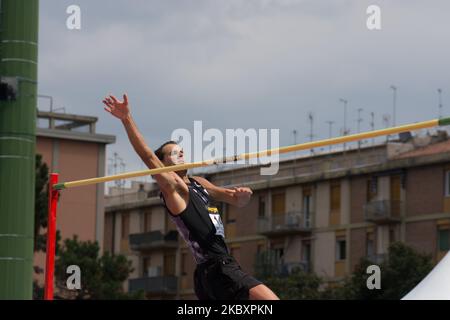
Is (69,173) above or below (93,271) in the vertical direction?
above

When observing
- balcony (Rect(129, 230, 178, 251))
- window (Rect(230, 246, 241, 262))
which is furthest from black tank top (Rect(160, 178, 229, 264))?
balcony (Rect(129, 230, 178, 251))

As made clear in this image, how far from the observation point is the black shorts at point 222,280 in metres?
8.74

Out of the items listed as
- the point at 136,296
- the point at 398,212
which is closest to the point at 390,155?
the point at 398,212

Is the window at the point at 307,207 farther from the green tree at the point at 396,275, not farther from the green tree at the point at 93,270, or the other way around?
the green tree at the point at 93,270

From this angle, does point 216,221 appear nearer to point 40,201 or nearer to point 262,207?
point 40,201

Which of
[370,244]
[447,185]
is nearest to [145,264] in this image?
[370,244]

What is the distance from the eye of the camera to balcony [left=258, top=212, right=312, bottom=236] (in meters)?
54.6

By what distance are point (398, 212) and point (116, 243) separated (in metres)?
21.7

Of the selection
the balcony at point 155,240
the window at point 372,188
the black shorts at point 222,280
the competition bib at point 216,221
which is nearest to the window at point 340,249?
the window at point 372,188

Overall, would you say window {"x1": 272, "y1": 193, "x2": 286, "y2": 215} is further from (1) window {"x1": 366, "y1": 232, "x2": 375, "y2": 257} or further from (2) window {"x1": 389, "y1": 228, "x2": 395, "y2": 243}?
(2) window {"x1": 389, "y1": 228, "x2": 395, "y2": 243}

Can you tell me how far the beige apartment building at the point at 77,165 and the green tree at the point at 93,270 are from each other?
10730mm

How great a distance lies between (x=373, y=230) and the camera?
169 ft

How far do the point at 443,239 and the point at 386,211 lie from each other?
9.99 feet
